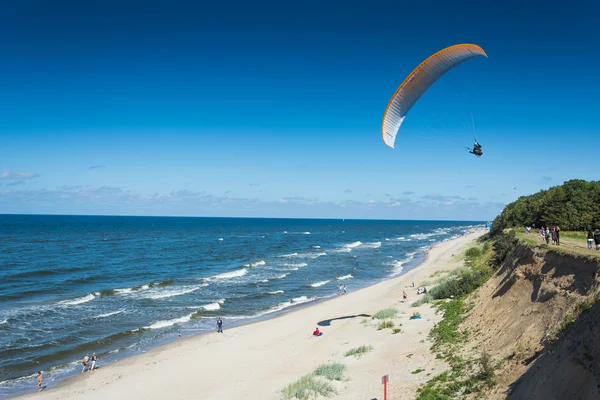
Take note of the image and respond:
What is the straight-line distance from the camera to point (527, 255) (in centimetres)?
1775

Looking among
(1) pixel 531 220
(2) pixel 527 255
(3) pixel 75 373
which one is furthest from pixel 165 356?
(1) pixel 531 220

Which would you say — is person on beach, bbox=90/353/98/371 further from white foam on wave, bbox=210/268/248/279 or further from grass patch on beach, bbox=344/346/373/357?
white foam on wave, bbox=210/268/248/279

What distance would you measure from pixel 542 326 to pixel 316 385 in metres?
7.71

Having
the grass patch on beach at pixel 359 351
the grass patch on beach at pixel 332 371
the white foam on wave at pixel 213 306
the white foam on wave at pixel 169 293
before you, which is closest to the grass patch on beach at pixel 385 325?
the grass patch on beach at pixel 359 351

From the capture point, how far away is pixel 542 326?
12.5m

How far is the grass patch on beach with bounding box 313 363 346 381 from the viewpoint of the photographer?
15.4 meters

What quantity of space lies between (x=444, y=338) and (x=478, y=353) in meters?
2.93

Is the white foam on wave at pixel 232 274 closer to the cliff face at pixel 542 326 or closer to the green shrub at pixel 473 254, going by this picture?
the green shrub at pixel 473 254

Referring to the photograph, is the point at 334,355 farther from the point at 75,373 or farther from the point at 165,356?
the point at 75,373

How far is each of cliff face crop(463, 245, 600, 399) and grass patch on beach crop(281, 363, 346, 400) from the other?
531 centimetres

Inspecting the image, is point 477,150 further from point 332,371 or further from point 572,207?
point 572,207

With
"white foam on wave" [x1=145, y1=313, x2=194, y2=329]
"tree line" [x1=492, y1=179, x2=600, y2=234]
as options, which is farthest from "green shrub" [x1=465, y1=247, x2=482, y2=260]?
"white foam on wave" [x1=145, y1=313, x2=194, y2=329]

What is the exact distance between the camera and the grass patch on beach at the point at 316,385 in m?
14.3

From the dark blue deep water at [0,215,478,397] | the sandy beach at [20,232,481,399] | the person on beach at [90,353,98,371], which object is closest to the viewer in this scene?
the sandy beach at [20,232,481,399]
